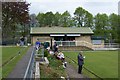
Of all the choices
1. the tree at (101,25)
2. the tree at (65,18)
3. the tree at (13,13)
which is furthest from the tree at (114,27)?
the tree at (13,13)

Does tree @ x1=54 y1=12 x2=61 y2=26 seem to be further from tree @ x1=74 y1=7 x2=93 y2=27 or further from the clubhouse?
the clubhouse

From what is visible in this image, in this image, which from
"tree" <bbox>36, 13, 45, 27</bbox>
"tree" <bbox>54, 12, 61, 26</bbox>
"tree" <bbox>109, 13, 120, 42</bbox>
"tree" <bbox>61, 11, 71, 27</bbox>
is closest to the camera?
"tree" <bbox>109, 13, 120, 42</bbox>

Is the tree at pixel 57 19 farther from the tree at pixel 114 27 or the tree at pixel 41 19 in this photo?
the tree at pixel 114 27

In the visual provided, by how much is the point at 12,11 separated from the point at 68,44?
11867mm

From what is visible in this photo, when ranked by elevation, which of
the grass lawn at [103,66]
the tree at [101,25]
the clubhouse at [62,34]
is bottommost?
the grass lawn at [103,66]

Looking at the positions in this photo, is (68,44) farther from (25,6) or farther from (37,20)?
(37,20)

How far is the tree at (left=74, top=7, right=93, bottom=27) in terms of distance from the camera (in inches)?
3723

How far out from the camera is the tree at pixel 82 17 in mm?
94562

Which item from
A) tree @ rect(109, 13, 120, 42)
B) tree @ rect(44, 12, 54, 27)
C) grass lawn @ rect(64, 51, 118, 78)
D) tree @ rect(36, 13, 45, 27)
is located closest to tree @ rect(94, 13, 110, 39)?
tree @ rect(109, 13, 120, 42)

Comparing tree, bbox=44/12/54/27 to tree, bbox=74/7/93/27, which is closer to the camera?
tree, bbox=74/7/93/27

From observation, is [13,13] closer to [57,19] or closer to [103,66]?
[103,66]

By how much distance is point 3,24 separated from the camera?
167 feet

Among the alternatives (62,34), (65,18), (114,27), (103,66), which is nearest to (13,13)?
(62,34)

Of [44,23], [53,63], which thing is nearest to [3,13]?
[53,63]
